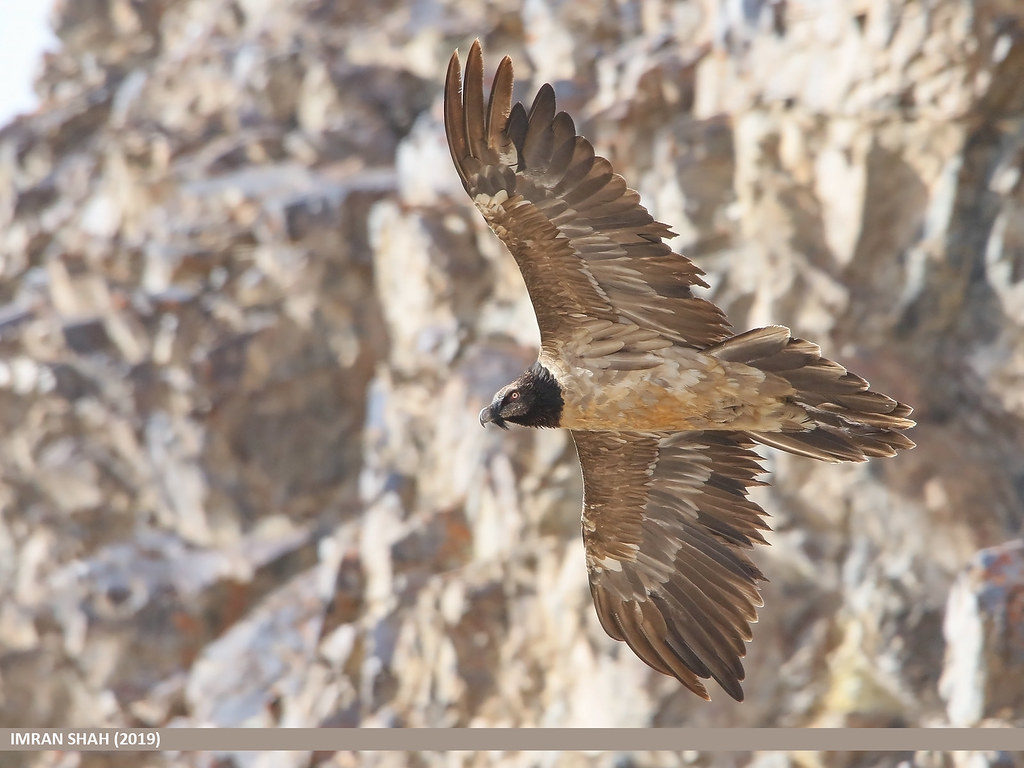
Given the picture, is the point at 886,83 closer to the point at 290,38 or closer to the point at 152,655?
the point at 290,38

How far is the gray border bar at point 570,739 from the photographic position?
336 inches

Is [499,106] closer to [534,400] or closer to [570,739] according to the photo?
[534,400]

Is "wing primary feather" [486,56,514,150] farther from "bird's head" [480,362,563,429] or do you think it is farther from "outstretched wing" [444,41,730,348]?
"bird's head" [480,362,563,429]

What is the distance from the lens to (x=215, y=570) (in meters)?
13.9

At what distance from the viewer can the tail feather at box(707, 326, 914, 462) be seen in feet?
16.5

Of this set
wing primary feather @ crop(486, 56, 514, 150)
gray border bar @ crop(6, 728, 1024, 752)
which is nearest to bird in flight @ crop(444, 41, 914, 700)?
wing primary feather @ crop(486, 56, 514, 150)

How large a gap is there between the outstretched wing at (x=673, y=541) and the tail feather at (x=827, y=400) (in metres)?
0.73

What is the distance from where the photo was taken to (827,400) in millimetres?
5121

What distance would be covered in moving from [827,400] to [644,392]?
2.69 ft

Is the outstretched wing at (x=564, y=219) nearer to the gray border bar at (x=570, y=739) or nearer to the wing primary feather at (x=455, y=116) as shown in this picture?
the wing primary feather at (x=455, y=116)

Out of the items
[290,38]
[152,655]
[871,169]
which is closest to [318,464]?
[152,655]

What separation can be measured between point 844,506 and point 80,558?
358 inches

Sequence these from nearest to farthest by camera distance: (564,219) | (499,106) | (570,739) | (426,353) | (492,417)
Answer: (499,106), (564,219), (492,417), (570,739), (426,353)

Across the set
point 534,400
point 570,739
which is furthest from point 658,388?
point 570,739
